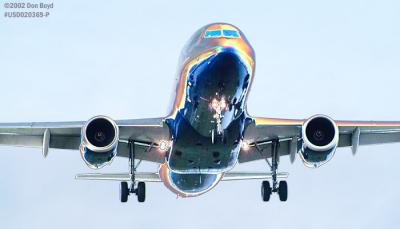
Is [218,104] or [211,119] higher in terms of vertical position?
[218,104]

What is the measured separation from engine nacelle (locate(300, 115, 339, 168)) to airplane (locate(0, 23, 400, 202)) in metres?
0.04

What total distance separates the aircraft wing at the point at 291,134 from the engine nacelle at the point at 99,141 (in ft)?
19.5

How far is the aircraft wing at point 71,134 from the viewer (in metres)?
32.5

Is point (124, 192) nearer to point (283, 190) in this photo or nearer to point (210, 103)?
point (283, 190)

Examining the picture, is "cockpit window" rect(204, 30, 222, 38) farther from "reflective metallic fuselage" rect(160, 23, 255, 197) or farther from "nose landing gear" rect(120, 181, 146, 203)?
"nose landing gear" rect(120, 181, 146, 203)

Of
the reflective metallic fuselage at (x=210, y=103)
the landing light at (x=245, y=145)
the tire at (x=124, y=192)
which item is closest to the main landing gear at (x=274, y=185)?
the landing light at (x=245, y=145)

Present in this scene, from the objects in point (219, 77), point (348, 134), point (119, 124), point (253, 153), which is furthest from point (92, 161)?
point (348, 134)

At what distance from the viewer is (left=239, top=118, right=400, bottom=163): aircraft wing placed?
33.1 m

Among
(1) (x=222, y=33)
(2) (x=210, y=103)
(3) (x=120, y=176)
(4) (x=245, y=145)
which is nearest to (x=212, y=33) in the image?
(1) (x=222, y=33)

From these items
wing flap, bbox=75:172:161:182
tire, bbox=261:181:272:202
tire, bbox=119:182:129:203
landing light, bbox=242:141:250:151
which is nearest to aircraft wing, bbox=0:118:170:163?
wing flap, bbox=75:172:161:182

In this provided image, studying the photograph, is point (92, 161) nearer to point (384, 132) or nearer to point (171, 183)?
point (171, 183)

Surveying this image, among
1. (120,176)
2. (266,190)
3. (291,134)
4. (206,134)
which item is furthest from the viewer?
(266,190)

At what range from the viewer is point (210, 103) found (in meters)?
28.3

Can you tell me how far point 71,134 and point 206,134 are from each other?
7590 mm
